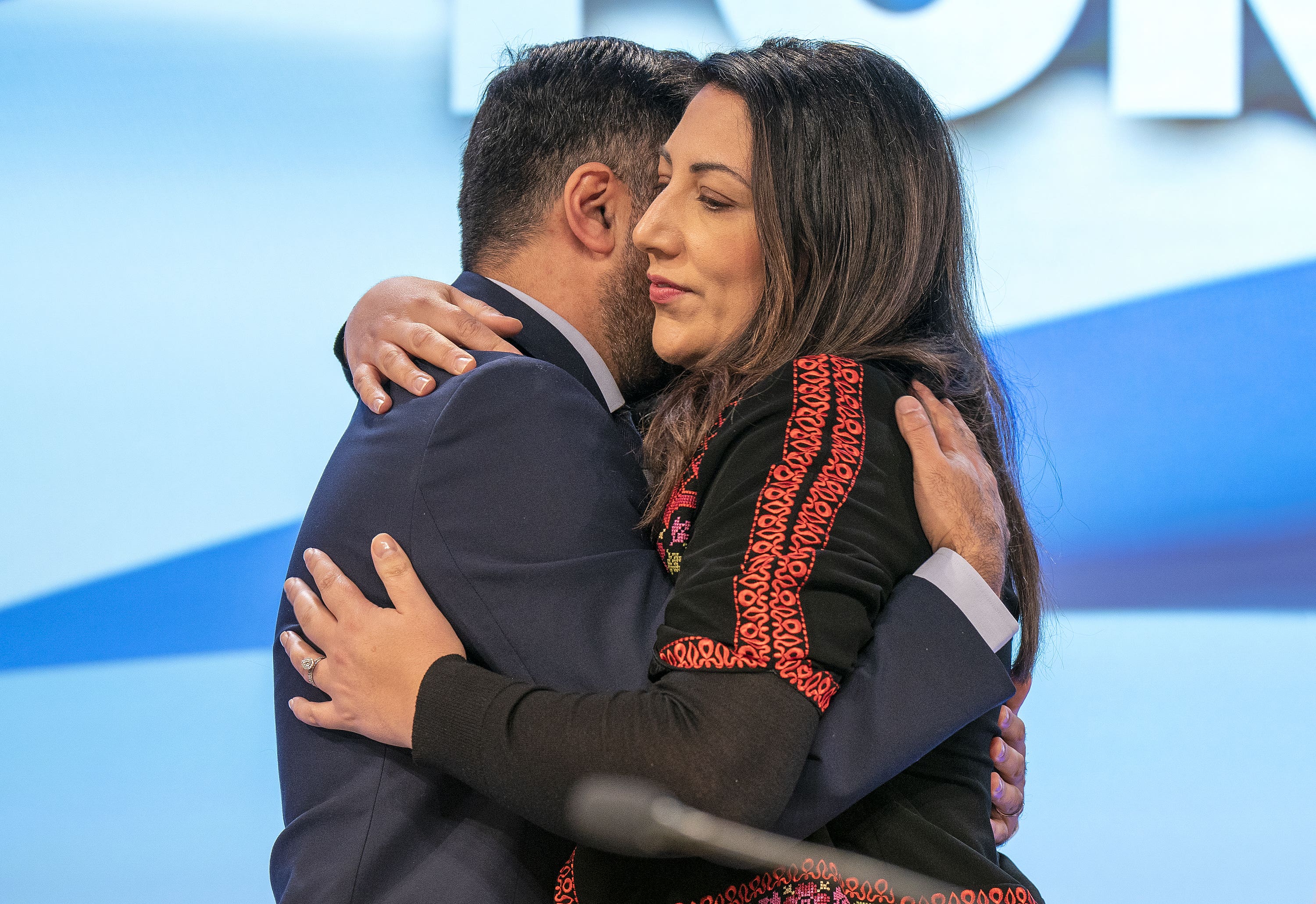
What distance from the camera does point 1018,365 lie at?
113 inches

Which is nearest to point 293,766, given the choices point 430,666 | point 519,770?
point 430,666

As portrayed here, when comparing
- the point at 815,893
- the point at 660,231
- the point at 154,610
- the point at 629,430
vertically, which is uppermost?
the point at 660,231

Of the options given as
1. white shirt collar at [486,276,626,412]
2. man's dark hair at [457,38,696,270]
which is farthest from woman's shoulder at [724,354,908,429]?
man's dark hair at [457,38,696,270]

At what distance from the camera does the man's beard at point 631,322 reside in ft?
5.09

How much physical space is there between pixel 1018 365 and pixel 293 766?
2.14 metres

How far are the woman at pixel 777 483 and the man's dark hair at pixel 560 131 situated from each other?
22 cm

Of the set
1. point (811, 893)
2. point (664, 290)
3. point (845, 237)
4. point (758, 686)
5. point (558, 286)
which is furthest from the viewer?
point (558, 286)

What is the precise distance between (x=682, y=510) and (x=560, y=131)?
0.71m

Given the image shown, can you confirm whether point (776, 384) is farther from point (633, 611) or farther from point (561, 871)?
point (561, 871)

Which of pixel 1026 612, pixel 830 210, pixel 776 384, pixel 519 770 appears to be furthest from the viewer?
pixel 1026 612

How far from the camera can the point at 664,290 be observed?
137 cm

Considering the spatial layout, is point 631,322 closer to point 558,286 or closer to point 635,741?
point 558,286

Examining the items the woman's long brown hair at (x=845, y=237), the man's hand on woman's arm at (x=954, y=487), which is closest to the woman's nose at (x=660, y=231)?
the woman's long brown hair at (x=845, y=237)

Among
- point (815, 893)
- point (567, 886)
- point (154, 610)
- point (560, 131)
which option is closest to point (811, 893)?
point (815, 893)
